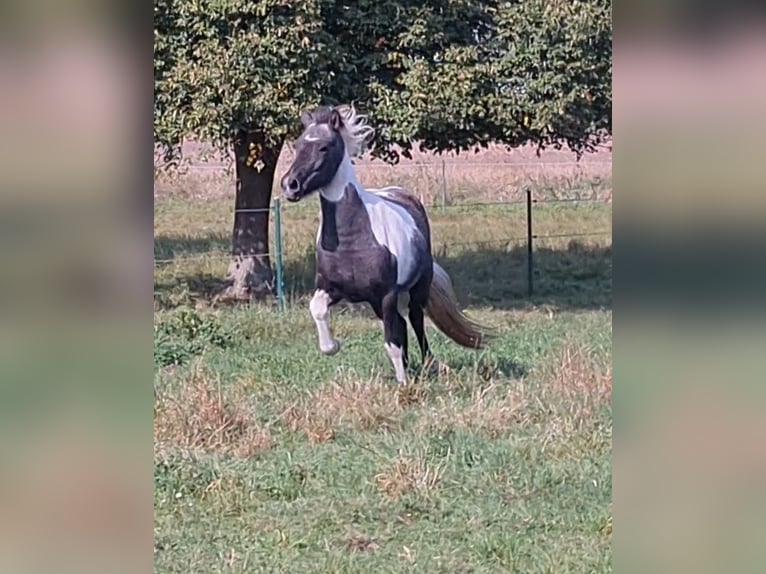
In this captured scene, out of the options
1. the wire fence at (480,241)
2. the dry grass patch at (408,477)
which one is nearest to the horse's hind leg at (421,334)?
the wire fence at (480,241)

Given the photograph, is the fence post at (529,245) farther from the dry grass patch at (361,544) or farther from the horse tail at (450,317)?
the dry grass patch at (361,544)

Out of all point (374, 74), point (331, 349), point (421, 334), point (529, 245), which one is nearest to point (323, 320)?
point (331, 349)

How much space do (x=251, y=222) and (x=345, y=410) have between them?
74 centimetres

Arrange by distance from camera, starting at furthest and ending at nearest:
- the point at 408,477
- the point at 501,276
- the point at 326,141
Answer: the point at 501,276 < the point at 326,141 < the point at 408,477

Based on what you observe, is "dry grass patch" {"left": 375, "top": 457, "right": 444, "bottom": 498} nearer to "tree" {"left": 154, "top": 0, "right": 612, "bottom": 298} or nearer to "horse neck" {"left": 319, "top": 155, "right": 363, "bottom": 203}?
"tree" {"left": 154, "top": 0, "right": 612, "bottom": 298}

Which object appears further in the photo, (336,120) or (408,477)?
(336,120)

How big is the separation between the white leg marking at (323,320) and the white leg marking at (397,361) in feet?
0.63

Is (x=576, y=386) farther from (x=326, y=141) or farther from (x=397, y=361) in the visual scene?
(x=326, y=141)

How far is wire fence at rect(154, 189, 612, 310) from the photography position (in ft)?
12.7

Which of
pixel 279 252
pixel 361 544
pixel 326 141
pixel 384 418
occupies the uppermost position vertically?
pixel 326 141

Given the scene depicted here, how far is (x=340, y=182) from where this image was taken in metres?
3.91

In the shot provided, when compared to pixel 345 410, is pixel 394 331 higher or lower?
higher

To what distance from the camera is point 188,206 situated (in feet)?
12.6
